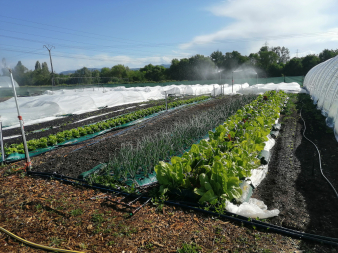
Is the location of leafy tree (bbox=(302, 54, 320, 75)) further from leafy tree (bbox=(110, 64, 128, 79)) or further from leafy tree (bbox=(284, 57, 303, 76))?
leafy tree (bbox=(110, 64, 128, 79))

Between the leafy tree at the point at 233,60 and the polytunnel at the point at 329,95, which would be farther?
the leafy tree at the point at 233,60

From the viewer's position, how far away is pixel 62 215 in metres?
3.21

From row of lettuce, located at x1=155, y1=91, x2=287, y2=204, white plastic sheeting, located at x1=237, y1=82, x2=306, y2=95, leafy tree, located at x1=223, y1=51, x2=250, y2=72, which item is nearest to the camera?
row of lettuce, located at x1=155, y1=91, x2=287, y2=204

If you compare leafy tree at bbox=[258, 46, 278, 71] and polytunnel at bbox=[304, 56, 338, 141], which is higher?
leafy tree at bbox=[258, 46, 278, 71]

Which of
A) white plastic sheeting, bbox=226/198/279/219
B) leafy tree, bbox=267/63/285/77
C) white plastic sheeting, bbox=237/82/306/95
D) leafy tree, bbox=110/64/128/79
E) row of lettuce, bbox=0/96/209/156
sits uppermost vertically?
leafy tree, bbox=110/64/128/79

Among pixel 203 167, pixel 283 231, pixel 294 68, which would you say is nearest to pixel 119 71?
pixel 294 68

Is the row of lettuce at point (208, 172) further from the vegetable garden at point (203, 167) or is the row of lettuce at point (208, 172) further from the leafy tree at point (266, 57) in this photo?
the leafy tree at point (266, 57)

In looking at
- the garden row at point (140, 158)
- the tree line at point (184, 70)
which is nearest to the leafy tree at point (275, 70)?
the tree line at point (184, 70)

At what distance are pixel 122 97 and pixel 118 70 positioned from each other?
40.1 meters

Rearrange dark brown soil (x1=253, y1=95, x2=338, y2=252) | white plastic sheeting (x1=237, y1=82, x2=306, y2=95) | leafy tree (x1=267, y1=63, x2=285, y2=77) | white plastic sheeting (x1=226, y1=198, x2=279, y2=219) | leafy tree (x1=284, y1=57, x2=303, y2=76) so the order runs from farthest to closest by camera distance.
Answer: leafy tree (x1=267, y1=63, x2=285, y2=77) → leafy tree (x1=284, y1=57, x2=303, y2=76) → white plastic sheeting (x1=237, y1=82, x2=306, y2=95) → dark brown soil (x1=253, y1=95, x2=338, y2=252) → white plastic sheeting (x1=226, y1=198, x2=279, y2=219)

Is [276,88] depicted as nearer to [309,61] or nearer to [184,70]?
[309,61]

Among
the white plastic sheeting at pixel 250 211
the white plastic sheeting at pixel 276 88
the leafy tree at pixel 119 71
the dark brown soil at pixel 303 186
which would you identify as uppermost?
the leafy tree at pixel 119 71

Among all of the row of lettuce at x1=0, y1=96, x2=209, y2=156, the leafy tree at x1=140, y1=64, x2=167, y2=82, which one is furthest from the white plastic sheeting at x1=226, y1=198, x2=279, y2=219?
the leafy tree at x1=140, y1=64, x2=167, y2=82

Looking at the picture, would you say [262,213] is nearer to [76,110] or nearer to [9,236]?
[9,236]
